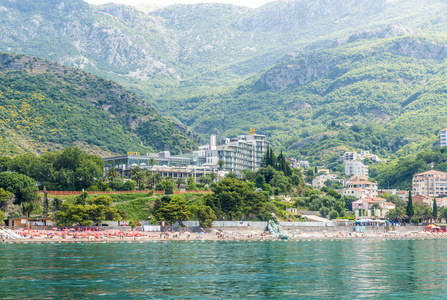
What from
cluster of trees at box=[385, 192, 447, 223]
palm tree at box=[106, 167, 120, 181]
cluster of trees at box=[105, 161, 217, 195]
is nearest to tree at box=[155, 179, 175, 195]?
cluster of trees at box=[105, 161, 217, 195]

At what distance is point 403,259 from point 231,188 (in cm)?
5864

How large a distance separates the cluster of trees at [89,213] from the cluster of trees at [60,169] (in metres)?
20.9

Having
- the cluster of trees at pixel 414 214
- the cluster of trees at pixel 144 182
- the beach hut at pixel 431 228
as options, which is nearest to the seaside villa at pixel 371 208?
the cluster of trees at pixel 414 214

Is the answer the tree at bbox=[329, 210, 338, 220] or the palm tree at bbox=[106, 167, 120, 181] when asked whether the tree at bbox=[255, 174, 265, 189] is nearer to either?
the tree at bbox=[329, 210, 338, 220]

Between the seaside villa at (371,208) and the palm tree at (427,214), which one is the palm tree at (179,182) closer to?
the seaside villa at (371,208)

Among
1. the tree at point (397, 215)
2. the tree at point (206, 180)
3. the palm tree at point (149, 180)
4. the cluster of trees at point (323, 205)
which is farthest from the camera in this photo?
the tree at point (206, 180)

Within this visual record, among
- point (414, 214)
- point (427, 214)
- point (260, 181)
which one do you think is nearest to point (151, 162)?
point (260, 181)

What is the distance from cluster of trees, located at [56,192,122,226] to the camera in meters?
121

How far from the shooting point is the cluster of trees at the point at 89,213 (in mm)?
120875

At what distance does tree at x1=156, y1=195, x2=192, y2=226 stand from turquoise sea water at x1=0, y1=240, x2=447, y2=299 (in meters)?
29.3

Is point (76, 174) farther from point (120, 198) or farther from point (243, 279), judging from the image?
point (243, 279)

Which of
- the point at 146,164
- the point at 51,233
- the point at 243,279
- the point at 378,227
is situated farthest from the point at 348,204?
the point at 243,279

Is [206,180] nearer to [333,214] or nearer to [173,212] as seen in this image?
[333,214]

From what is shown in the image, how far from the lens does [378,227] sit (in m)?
161
